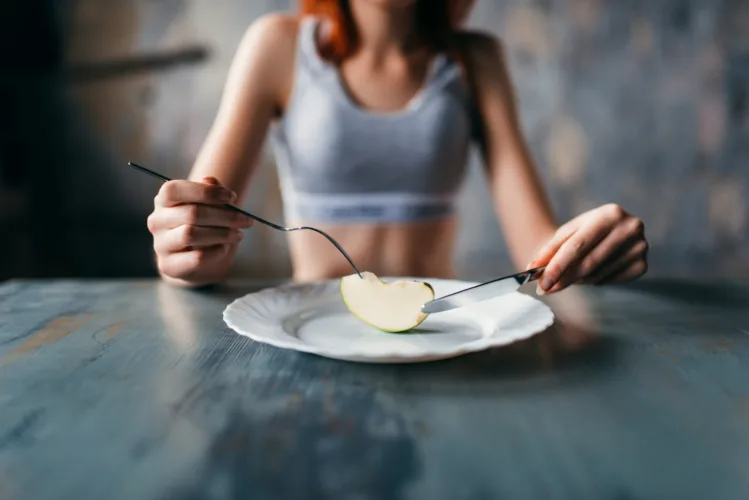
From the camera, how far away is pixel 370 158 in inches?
43.5

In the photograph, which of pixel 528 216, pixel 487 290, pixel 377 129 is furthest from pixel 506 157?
pixel 487 290

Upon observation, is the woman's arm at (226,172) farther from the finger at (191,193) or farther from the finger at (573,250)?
the finger at (573,250)

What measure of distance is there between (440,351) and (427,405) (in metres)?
0.04

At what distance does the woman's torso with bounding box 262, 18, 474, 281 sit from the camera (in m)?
1.09

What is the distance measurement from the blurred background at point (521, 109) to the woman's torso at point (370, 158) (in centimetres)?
83

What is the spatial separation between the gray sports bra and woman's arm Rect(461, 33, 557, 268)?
0.15 ft

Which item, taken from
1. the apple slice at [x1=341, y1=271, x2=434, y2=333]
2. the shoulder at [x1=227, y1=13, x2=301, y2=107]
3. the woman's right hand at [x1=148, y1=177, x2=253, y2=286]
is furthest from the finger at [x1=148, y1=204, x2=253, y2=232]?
the shoulder at [x1=227, y1=13, x2=301, y2=107]

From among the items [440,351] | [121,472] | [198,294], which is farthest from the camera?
[198,294]

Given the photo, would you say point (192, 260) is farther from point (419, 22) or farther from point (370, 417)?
point (419, 22)

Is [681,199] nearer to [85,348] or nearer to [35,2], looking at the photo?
[85,348]

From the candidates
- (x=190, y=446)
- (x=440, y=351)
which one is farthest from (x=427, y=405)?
(x=190, y=446)

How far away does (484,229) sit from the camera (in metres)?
1.98

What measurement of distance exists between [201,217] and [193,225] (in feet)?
0.04

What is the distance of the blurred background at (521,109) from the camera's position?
6.25 ft
